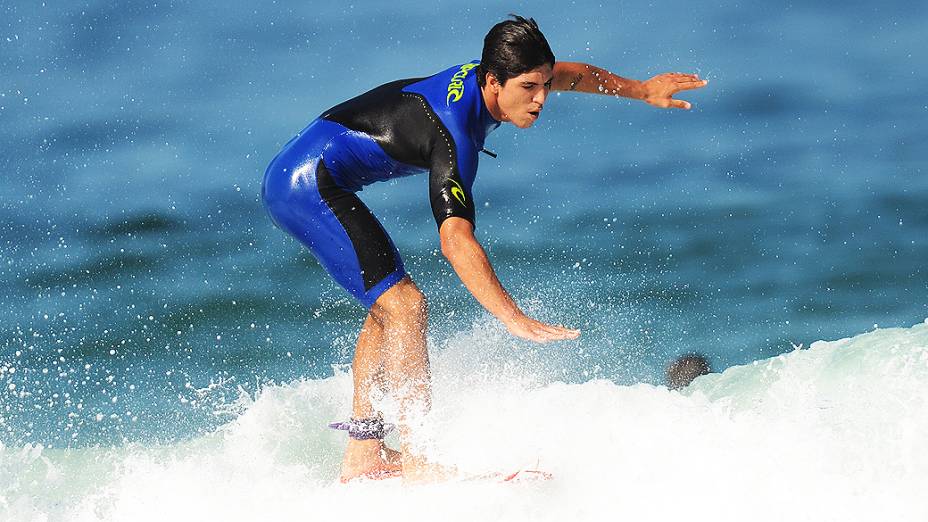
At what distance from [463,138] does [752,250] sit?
426 cm

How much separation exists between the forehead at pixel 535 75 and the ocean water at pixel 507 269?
140 cm

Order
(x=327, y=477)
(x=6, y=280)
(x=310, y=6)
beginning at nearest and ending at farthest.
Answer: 1. (x=327, y=477)
2. (x=6, y=280)
3. (x=310, y=6)

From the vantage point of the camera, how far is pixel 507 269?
327 inches

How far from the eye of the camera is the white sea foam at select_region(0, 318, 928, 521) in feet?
15.4

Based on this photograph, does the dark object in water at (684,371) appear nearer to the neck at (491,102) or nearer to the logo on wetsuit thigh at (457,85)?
the neck at (491,102)

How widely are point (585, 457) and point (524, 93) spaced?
56.8 inches

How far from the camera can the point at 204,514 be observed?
523 centimetres

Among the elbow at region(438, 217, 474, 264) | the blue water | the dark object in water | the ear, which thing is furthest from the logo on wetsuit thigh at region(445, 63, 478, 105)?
the dark object in water

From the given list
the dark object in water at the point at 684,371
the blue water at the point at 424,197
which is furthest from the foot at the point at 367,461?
the dark object in water at the point at 684,371

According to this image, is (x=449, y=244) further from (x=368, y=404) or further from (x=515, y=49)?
(x=368, y=404)

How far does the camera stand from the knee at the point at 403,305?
5.01m

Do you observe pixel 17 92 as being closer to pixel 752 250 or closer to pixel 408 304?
pixel 752 250

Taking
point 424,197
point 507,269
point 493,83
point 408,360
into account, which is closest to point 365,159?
point 493,83

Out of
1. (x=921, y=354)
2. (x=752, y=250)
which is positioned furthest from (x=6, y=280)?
(x=921, y=354)
